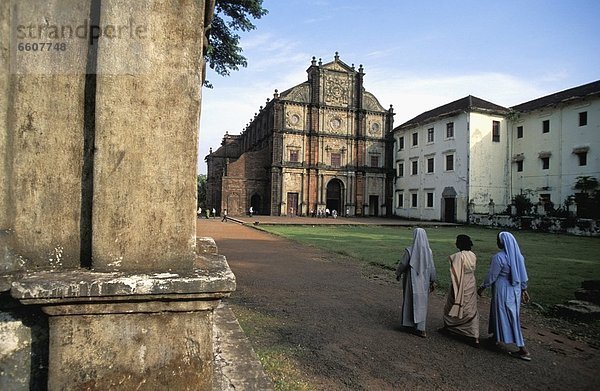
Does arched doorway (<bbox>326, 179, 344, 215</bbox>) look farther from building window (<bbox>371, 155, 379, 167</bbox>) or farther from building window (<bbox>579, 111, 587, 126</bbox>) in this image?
building window (<bbox>579, 111, 587, 126</bbox>)

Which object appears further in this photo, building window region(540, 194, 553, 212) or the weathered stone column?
building window region(540, 194, 553, 212)

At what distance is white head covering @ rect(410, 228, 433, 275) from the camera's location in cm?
470

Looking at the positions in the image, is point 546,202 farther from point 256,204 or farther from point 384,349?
point 384,349

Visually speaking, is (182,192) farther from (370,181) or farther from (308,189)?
(370,181)

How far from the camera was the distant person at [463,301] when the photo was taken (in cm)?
439

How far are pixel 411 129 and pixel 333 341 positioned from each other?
3545cm

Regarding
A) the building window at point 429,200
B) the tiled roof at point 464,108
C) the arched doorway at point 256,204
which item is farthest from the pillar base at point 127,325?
the arched doorway at point 256,204

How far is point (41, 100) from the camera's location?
1.65 meters

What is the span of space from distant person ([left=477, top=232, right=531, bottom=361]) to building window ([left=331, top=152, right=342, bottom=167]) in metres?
35.1

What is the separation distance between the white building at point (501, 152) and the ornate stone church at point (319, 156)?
5.51 m

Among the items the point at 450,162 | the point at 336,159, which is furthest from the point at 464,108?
the point at 336,159

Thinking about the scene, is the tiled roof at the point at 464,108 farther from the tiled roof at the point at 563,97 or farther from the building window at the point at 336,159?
the building window at the point at 336,159

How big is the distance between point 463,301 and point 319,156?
34446 mm

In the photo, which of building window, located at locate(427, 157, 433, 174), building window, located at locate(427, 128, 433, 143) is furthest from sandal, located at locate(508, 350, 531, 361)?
building window, located at locate(427, 128, 433, 143)
